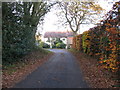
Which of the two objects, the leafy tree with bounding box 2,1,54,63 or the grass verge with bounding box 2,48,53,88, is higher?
the leafy tree with bounding box 2,1,54,63

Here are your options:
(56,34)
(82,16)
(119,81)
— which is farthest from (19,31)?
(56,34)

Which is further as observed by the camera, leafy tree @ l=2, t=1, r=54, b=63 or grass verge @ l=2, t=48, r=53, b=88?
leafy tree @ l=2, t=1, r=54, b=63

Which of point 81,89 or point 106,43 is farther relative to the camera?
point 106,43

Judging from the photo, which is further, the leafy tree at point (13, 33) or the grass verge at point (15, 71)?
the leafy tree at point (13, 33)

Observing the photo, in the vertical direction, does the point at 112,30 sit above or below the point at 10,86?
above

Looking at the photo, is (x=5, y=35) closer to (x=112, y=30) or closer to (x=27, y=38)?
(x=27, y=38)

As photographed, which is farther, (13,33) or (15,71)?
(13,33)

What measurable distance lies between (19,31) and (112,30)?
6772 mm

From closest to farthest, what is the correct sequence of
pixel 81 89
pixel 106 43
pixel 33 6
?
pixel 81 89 → pixel 106 43 → pixel 33 6

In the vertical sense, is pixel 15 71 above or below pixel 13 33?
below

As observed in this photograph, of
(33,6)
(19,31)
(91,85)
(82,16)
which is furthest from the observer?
(82,16)

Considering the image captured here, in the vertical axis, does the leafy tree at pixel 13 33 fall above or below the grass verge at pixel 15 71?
above

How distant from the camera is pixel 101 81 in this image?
5.24 meters

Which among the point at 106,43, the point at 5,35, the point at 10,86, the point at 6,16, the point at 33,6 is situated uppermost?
the point at 33,6
